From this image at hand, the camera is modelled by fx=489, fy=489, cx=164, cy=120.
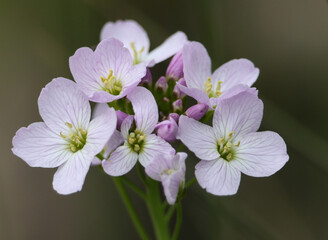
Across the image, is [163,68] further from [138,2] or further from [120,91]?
[120,91]

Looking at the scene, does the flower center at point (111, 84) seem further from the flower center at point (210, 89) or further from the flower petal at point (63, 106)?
the flower center at point (210, 89)

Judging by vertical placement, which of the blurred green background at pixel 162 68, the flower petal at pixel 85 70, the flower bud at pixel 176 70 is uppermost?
the flower petal at pixel 85 70

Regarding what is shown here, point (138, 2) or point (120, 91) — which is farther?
point (138, 2)

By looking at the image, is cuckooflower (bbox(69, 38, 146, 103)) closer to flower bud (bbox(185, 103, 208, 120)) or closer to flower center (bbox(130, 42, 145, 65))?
flower bud (bbox(185, 103, 208, 120))

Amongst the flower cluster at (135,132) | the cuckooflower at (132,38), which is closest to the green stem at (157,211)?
the flower cluster at (135,132)

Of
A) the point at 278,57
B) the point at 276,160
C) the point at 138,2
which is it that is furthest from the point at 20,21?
the point at 276,160

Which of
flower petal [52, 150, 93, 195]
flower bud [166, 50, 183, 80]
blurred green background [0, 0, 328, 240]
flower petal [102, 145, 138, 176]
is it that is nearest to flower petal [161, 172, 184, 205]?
flower petal [102, 145, 138, 176]

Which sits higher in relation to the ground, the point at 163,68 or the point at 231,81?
the point at 231,81

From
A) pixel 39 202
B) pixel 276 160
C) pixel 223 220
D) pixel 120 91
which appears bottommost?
pixel 39 202
